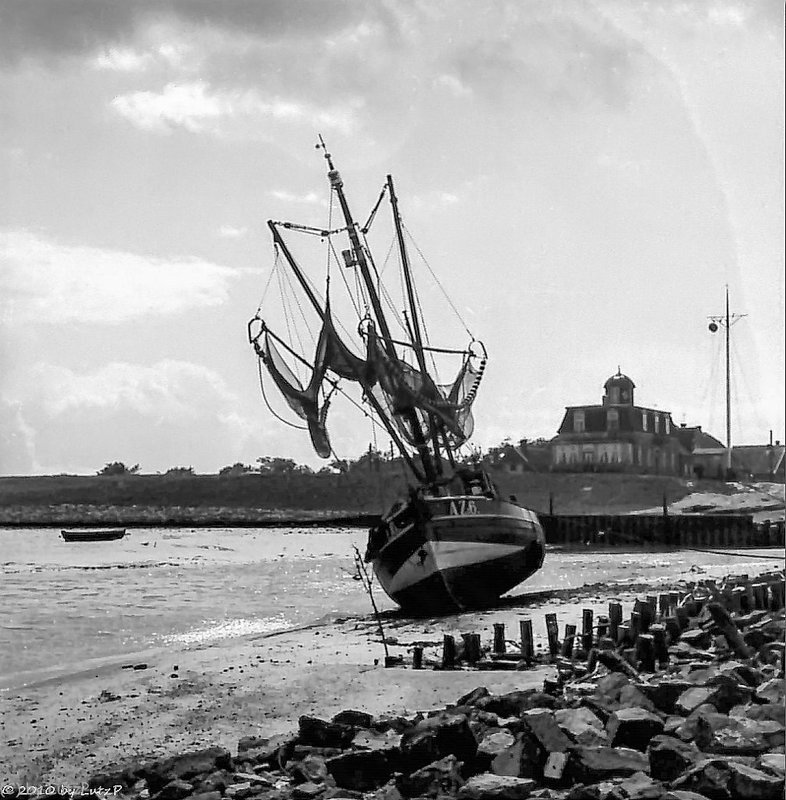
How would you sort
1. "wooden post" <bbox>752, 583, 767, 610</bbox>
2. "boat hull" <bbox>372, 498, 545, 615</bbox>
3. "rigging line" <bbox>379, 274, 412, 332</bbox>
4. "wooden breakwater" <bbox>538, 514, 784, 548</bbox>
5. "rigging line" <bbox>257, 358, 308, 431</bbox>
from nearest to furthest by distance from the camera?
"rigging line" <bbox>257, 358, 308, 431</bbox>
"rigging line" <bbox>379, 274, 412, 332</bbox>
"wooden post" <bbox>752, 583, 767, 610</bbox>
"wooden breakwater" <bbox>538, 514, 784, 548</bbox>
"boat hull" <bbox>372, 498, 545, 615</bbox>

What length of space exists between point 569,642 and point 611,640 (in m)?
0.20

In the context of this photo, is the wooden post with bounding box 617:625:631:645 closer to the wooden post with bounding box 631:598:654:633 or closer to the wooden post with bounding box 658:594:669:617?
the wooden post with bounding box 631:598:654:633

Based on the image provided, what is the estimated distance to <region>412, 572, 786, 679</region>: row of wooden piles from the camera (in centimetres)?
489

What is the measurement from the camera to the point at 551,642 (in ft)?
17.7

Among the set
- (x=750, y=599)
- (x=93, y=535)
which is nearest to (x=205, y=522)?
(x=93, y=535)

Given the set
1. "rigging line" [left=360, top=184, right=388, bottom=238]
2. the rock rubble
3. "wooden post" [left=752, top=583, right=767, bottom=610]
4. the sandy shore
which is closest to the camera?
the rock rubble

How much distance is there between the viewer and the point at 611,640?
17.7 ft

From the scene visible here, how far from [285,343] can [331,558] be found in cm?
886

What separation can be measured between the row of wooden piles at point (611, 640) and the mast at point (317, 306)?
0.91 m

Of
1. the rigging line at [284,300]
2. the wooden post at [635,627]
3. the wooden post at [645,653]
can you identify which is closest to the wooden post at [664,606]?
the wooden post at [635,627]

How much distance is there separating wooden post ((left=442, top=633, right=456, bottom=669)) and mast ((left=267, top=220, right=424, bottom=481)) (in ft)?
2.81

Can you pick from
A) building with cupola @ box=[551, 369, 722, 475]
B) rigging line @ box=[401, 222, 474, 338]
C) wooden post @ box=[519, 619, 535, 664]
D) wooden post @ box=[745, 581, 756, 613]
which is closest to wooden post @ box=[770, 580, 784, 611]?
Result: wooden post @ box=[745, 581, 756, 613]

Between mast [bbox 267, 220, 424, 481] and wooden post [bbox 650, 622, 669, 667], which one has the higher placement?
mast [bbox 267, 220, 424, 481]

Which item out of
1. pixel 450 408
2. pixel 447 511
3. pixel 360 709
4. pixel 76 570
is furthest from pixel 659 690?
pixel 76 570
